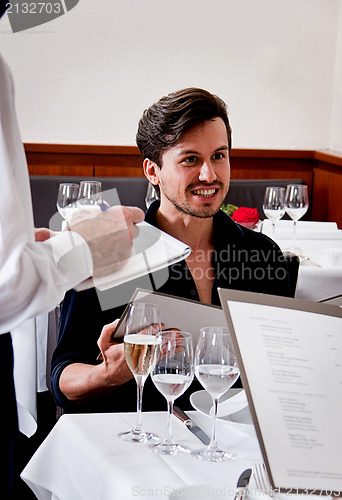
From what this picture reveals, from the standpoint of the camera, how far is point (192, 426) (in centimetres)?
131

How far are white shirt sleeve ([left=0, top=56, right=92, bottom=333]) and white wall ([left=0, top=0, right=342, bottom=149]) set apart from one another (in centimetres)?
369

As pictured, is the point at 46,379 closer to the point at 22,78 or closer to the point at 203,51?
the point at 22,78

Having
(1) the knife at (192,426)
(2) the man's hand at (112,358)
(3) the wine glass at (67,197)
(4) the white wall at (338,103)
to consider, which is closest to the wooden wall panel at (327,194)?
(4) the white wall at (338,103)

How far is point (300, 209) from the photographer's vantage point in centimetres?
319

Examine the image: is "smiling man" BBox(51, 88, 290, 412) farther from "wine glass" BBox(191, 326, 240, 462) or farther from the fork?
the fork

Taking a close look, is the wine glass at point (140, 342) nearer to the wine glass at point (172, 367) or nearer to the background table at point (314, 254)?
the wine glass at point (172, 367)

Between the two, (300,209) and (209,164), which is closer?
(209,164)

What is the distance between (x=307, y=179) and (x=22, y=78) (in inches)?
82.2

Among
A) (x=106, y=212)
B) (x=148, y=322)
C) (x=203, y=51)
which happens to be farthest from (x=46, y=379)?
(x=203, y=51)

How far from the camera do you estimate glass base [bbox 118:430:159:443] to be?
124 cm

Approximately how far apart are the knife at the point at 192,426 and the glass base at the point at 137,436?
0.08m

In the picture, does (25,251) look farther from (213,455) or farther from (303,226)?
(303,226)

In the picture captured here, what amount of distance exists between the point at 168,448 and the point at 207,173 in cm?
92

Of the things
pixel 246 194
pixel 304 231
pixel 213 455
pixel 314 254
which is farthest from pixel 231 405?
pixel 246 194
